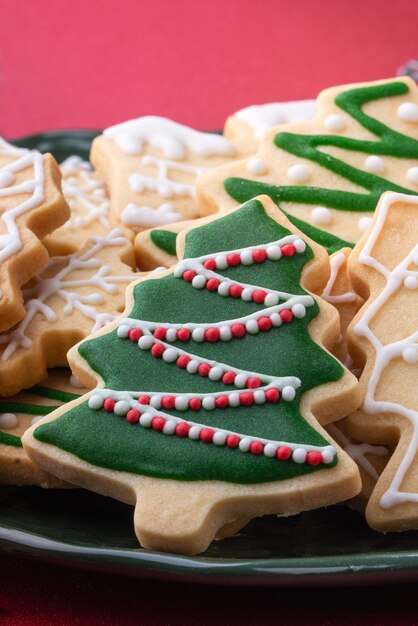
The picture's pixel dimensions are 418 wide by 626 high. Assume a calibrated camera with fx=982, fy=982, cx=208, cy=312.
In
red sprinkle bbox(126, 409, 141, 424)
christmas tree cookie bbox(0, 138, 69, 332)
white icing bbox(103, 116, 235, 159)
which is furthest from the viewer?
white icing bbox(103, 116, 235, 159)

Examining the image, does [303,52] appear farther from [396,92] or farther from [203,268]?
[203,268]

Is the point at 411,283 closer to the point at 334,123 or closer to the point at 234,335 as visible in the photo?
the point at 234,335

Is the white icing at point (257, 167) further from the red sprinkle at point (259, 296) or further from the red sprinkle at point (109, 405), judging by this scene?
the red sprinkle at point (109, 405)

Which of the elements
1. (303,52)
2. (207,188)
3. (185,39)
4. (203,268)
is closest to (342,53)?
(303,52)

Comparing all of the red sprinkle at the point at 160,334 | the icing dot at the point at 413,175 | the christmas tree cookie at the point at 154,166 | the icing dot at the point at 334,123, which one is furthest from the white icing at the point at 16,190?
the icing dot at the point at 413,175

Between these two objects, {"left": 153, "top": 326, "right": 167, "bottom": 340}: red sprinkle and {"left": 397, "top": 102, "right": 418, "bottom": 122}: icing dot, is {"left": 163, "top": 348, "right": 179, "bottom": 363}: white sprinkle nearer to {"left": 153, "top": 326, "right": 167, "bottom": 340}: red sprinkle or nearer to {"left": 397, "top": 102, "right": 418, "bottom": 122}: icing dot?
{"left": 153, "top": 326, "right": 167, "bottom": 340}: red sprinkle

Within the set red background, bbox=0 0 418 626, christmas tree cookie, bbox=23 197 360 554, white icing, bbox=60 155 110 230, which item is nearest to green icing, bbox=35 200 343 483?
christmas tree cookie, bbox=23 197 360 554
